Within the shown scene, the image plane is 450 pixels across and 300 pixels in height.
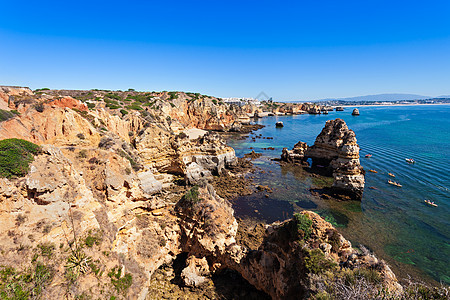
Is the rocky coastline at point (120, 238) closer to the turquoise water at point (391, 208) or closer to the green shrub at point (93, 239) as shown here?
the green shrub at point (93, 239)

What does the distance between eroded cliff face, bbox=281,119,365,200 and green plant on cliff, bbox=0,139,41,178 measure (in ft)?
102

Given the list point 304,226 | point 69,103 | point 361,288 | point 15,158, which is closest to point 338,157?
point 304,226

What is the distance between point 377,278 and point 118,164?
14.3 m

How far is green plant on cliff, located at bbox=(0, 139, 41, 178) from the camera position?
25.8ft

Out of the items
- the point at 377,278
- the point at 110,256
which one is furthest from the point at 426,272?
the point at 110,256

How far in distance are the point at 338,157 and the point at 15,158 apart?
1435 inches

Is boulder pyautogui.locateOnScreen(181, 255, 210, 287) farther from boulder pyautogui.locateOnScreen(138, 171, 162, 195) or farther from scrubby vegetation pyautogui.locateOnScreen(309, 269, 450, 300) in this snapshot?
boulder pyautogui.locateOnScreen(138, 171, 162, 195)

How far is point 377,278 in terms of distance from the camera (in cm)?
638

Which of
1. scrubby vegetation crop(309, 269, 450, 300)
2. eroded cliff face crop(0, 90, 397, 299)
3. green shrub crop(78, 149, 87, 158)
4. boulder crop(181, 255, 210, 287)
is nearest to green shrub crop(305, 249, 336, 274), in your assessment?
eroded cliff face crop(0, 90, 397, 299)

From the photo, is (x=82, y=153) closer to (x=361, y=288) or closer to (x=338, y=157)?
(x=361, y=288)

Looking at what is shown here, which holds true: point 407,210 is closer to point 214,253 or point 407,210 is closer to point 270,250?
point 270,250

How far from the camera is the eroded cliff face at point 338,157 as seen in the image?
85.1 feet

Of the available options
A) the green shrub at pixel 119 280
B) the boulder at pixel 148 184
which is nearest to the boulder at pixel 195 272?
the green shrub at pixel 119 280

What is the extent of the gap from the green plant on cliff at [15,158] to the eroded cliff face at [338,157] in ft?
102
